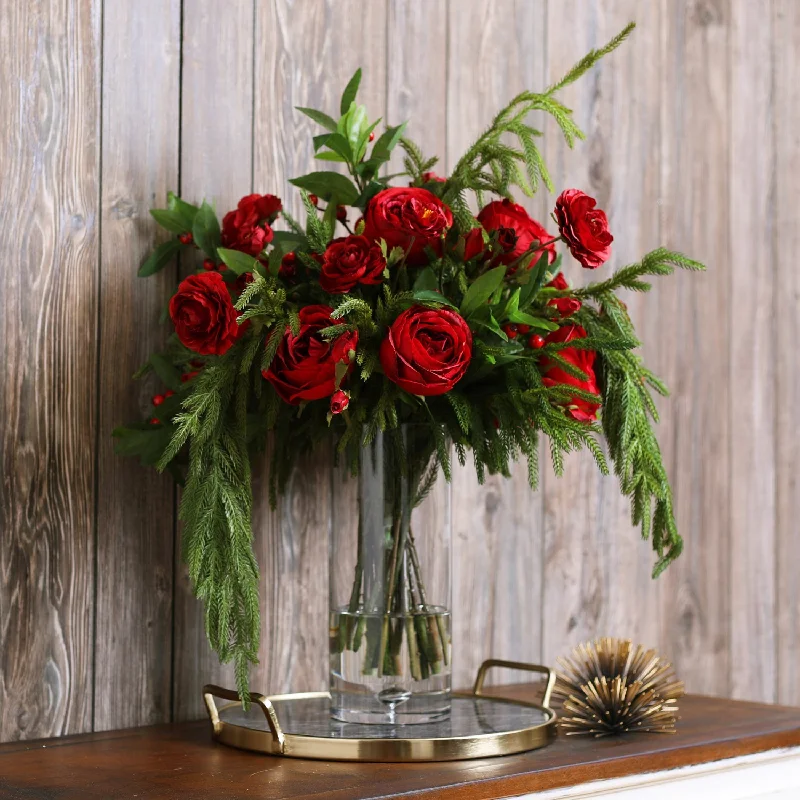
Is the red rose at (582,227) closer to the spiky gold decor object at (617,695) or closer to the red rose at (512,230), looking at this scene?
the red rose at (512,230)

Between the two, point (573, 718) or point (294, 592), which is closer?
point (573, 718)

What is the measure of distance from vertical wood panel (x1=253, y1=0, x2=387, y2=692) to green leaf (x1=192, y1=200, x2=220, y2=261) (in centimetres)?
13

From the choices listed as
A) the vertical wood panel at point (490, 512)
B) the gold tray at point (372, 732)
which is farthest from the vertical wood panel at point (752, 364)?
the gold tray at point (372, 732)

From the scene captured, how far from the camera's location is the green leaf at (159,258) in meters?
1.13

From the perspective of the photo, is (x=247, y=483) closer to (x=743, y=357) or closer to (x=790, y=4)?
(x=743, y=357)

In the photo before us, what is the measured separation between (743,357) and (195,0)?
989mm

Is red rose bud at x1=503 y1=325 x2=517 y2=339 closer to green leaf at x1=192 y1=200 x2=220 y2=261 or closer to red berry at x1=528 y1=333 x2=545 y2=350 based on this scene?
red berry at x1=528 y1=333 x2=545 y2=350

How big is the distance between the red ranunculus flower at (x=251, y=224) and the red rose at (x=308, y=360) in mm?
156

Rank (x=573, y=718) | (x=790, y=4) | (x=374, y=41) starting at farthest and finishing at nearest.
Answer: (x=790, y=4) → (x=374, y=41) → (x=573, y=718)

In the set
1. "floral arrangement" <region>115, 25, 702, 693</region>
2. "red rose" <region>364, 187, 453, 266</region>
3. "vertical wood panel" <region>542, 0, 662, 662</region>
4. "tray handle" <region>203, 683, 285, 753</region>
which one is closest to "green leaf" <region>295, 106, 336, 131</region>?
"floral arrangement" <region>115, 25, 702, 693</region>

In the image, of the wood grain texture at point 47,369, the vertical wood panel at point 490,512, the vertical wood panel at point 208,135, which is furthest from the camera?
the vertical wood panel at point 490,512

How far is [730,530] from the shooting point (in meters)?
1.68

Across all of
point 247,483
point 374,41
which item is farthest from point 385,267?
point 374,41

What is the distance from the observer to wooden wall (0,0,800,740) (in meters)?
1.08
